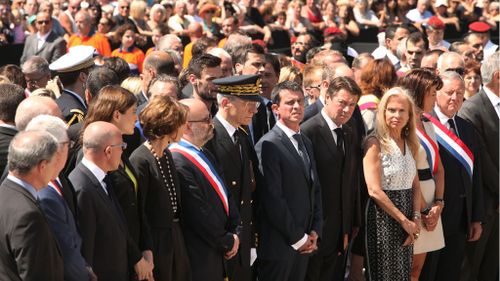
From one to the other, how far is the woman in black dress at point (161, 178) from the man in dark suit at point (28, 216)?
1192 millimetres

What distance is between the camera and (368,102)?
8875mm

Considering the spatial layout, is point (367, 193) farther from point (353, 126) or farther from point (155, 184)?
point (155, 184)

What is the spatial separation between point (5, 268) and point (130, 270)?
1.14 metres

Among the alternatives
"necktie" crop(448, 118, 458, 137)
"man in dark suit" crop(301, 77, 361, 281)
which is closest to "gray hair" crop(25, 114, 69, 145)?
"man in dark suit" crop(301, 77, 361, 281)

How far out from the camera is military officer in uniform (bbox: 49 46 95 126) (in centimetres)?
814

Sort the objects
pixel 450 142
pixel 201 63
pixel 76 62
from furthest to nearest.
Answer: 1. pixel 450 142
2. pixel 76 62
3. pixel 201 63

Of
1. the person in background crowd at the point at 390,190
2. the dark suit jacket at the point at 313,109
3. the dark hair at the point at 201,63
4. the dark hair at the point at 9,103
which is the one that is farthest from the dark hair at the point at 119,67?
the dark hair at the point at 9,103

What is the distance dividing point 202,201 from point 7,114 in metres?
1.37

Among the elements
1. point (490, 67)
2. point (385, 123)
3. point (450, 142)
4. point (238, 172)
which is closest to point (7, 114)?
point (238, 172)

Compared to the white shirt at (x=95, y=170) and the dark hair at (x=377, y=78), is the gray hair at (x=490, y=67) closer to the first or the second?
the dark hair at (x=377, y=78)

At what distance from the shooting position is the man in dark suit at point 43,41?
518 inches

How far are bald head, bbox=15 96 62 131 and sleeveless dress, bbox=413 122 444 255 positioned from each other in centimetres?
325

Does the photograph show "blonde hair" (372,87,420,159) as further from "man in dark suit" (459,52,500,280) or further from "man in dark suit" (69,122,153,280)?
"man in dark suit" (69,122,153,280)

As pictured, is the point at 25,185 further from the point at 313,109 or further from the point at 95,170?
the point at 313,109
